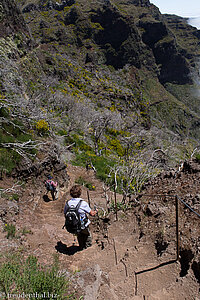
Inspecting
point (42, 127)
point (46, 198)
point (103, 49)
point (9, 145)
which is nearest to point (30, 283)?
point (9, 145)

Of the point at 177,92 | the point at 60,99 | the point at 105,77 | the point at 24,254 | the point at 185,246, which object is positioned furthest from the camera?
the point at 177,92

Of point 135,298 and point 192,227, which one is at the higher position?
point 192,227

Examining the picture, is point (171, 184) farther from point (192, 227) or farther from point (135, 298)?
point (135, 298)

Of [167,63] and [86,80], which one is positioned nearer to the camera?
[86,80]

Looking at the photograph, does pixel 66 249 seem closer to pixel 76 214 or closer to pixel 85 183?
pixel 76 214

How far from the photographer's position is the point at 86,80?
49.2m

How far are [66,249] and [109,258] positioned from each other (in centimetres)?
93

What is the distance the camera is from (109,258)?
4.19 metres

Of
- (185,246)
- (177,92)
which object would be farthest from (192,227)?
(177,92)

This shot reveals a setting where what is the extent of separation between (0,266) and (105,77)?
58.7 meters

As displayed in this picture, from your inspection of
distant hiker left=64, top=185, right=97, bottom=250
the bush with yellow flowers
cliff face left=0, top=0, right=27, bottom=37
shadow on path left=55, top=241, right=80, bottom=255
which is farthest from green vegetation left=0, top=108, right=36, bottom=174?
cliff face left=0, top=0, right=27, bottom=37

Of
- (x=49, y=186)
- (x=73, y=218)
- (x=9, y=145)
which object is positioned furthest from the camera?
(x=49, y=186)

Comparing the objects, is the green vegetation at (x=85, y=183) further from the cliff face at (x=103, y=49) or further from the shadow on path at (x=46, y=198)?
the cliff face at (x=103, y=49)

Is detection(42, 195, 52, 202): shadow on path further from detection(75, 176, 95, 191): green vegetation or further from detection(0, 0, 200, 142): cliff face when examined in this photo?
detection(0, 0, 200, 142): cliff face
